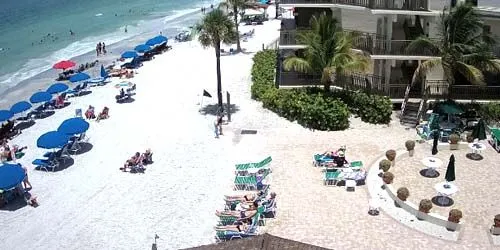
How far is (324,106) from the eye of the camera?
31922mm

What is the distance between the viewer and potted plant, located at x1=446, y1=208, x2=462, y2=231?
2062 cm

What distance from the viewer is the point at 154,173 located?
2780 cm

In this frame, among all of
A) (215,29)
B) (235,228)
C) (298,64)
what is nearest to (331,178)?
(235,228)

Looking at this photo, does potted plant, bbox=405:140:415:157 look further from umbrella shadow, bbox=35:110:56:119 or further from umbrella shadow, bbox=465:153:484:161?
umbrella shadow, bbox=35:110:56:119

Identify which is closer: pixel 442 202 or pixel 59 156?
pixel 442 202

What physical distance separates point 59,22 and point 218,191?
236 ft

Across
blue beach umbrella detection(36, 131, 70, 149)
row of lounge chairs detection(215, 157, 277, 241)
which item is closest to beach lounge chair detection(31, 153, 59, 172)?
blue beach umbrella detection(36, 131, 70, 149)

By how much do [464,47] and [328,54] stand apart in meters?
7.44

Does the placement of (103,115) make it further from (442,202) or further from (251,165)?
(442,202)

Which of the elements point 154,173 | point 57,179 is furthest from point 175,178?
point 57,179

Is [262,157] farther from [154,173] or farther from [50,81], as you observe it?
[50,81]

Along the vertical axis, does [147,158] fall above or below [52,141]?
below

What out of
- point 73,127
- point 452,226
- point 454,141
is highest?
point 73,127

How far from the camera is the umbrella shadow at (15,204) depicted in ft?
83.8
